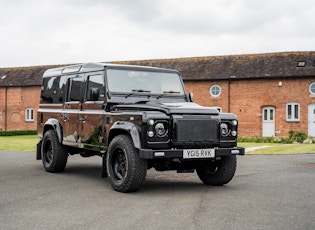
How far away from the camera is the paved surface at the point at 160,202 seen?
587 centimetres

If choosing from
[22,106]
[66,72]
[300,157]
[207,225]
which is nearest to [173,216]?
[207,225]

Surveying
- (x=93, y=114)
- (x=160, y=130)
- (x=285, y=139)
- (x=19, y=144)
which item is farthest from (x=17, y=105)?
(x=160, y=130)

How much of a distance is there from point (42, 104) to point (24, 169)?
1.70 metres

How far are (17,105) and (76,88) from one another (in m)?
33.8

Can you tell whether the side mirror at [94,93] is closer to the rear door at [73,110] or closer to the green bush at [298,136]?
the rear door at [73,110]

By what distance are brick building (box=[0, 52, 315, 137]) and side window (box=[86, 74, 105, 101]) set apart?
2393cm

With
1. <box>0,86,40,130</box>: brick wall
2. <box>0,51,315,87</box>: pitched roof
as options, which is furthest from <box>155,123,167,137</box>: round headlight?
<box>0,86,40,130</box>: brick wall

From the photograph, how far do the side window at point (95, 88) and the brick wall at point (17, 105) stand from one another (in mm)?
32757

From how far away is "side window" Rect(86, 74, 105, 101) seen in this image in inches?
368

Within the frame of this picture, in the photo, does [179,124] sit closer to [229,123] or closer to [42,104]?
[229,123]

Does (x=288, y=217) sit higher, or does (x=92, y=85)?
(x=92, y=85)

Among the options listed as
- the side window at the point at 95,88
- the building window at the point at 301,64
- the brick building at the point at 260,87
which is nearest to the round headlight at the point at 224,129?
the side window at the point at 95,88

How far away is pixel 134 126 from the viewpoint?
319 inches

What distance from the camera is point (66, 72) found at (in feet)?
36.6
